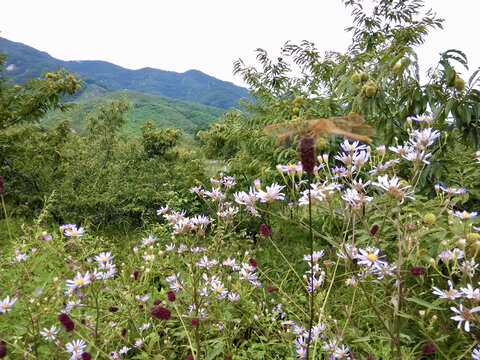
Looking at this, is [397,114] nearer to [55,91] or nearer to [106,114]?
[55,91]

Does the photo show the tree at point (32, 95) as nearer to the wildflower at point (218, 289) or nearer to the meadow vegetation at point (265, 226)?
the meadow vegetation at point (265, 226)

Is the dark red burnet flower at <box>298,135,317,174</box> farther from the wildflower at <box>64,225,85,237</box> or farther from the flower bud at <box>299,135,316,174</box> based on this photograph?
the wildflower at <box>64,225,85,237</box>

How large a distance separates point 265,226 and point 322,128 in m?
0.57

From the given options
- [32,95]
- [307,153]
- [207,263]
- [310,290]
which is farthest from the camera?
[32,95]

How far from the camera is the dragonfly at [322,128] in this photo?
0.58 meters

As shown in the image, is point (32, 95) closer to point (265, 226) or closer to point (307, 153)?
point (265, 226)

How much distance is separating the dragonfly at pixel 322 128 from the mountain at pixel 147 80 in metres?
129

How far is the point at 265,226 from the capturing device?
107 cm

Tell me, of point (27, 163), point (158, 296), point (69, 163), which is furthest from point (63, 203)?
point (158, 296)

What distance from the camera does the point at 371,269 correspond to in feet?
3.16

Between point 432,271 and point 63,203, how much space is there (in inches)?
175

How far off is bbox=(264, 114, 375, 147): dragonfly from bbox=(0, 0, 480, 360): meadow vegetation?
0.07 ft

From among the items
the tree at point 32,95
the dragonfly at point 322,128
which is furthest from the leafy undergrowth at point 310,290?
the tree at point 32,95

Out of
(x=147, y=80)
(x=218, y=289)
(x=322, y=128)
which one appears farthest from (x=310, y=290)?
(x=147, y=80)
